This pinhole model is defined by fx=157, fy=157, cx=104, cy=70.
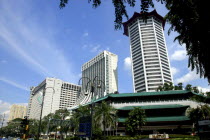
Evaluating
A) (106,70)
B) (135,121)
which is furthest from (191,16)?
(106,70)

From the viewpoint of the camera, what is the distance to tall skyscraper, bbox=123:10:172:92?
129500mm

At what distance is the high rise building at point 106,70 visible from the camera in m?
160

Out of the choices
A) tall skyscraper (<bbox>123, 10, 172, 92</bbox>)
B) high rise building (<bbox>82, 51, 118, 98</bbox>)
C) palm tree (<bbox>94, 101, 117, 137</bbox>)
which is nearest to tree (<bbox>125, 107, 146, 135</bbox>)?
palm tree (<bbox>94, 101, 117, 137</bbox>)

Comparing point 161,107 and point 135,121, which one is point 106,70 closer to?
point 161,107

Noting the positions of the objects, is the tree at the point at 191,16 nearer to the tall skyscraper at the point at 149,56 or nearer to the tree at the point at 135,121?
the tree at the point at 135,121

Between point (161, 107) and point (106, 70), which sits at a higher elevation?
point (106, 70)

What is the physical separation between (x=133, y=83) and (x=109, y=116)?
97356 millimetres

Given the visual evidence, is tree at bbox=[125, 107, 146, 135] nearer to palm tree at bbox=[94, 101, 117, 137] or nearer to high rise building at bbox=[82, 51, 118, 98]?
palm tree at bbox=[94, 101, 117, 137]

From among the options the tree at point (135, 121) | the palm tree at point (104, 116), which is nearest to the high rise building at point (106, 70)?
the palm tree at point (104, 116)

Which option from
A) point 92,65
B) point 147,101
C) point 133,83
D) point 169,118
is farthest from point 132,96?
point 92,65

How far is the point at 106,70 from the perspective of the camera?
162875mm

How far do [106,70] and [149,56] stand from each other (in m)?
46.7

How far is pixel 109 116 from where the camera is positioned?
147 ft

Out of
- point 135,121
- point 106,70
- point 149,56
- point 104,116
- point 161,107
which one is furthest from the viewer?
point 106,70
